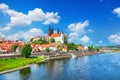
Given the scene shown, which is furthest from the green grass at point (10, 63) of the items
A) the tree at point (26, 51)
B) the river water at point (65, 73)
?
the tree at point (26, 51)

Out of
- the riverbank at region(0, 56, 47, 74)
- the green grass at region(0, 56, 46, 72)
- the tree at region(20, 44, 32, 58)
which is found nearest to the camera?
the riverbank at region(0, 56, 47, 74)

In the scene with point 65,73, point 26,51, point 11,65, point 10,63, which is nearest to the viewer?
point 65,73

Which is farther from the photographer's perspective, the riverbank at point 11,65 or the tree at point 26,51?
the tree at point 26,51

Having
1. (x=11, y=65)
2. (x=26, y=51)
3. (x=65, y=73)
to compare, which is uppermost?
(x=26, y=51)

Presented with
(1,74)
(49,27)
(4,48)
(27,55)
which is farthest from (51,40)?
(1,74)

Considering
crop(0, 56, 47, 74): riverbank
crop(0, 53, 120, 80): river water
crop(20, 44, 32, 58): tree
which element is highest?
crop(20, 44, 32, 58): tree

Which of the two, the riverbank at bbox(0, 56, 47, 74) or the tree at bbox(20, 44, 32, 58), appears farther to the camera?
the tree at bbox(20, 44, 32, 58)

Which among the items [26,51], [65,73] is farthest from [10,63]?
[65,73]

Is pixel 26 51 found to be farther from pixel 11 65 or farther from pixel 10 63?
pixel 11 65

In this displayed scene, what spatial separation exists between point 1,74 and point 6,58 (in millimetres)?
27780

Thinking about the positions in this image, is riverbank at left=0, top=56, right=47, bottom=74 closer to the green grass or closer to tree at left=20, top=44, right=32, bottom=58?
the green grass

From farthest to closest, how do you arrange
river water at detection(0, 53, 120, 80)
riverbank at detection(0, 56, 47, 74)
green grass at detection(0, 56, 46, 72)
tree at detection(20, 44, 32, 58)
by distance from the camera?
tree at detection(20, 44, 32, 58), green grass at detection(0, 56, 46, 72), riverbank at detection(0, 56, 47, 74), river water at detection(0, 53, 120, 80)

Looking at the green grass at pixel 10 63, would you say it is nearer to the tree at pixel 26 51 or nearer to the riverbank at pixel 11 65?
the riverbank at pixel 11 65

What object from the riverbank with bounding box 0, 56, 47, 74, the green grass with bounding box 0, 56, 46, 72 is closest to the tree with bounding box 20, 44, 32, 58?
the green grass with bounding box 0, 56, 46, 72
